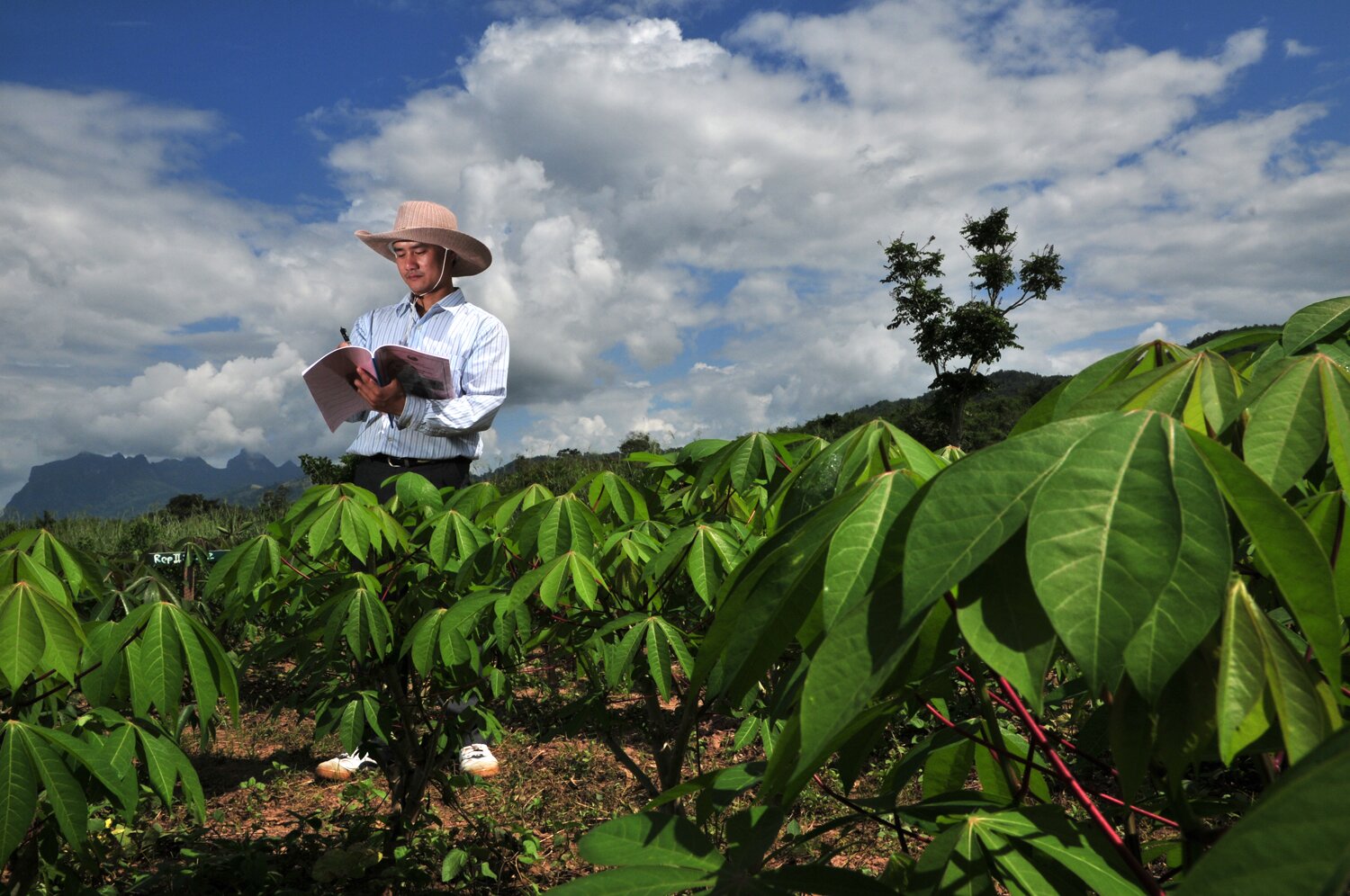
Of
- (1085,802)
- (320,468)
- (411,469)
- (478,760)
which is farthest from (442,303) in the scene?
(320,468)

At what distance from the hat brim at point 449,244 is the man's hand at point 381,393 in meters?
0.76

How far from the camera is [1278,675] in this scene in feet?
1.55

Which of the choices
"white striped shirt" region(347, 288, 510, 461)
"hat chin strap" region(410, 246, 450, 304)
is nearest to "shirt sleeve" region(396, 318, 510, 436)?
"white striped shirt" region(347, 288, 510, 461)

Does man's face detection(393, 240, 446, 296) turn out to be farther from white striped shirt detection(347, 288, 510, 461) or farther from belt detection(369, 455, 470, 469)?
belt detection(369, 455, 470, 469)

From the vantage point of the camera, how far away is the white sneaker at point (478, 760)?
354cm

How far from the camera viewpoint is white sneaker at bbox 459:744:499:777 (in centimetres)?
354

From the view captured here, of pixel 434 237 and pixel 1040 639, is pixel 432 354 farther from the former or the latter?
pixel 1040 639

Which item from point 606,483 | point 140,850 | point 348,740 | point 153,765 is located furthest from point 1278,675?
point 140,850

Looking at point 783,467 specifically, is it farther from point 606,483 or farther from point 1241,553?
point 1241,553

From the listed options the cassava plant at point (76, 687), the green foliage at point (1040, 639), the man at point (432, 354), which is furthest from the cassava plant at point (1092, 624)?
the man at point (432, 354)

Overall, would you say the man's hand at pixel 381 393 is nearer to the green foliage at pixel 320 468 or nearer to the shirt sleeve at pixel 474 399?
the shirt sleeve at pixel 474 399

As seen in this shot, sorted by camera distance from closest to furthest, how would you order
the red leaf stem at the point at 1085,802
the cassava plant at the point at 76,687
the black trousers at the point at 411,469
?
the red leaf stem at the point at 1085,802 < the cassava plant at the point at 76,687 < the black trousers at the point at 411,469

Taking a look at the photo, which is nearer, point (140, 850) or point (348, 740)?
point (348, 740)

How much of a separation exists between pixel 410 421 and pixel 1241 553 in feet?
9.21
